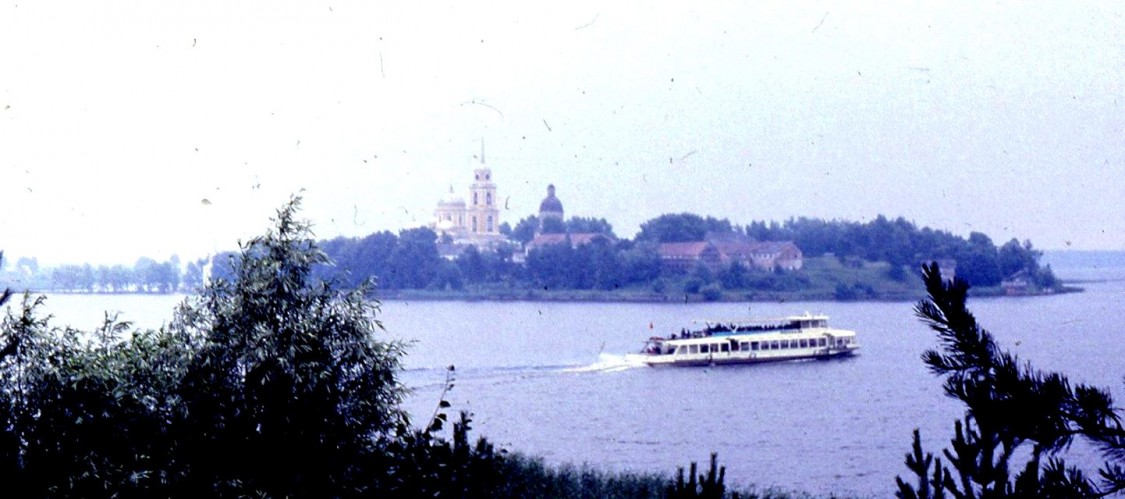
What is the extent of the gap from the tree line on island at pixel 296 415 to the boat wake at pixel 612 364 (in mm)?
15383

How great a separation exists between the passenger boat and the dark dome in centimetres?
5090

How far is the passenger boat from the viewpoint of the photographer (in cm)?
3081

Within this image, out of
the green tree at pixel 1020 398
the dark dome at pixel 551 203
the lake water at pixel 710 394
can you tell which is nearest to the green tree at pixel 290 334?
the lake water at pixel 710 394

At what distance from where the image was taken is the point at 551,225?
249ft

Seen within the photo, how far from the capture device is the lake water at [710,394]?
730 inches

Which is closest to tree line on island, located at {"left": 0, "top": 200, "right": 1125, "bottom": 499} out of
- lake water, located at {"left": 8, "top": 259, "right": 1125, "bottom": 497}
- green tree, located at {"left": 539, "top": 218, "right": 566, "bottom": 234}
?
lake water, located at {"left": 8, "top": 259, "right": 1125, "bottom": 497}

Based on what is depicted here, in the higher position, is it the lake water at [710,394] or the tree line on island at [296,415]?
the tree line on island at [296,415]

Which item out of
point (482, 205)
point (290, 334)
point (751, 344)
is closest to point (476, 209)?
point (482, 205)

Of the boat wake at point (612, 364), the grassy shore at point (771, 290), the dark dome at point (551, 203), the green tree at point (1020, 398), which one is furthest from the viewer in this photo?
the dark dome at point (551, 203)

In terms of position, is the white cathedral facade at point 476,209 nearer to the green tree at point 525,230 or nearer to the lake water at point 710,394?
the green tree at point 525,230

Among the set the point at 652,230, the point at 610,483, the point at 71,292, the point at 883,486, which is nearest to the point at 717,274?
the point at 652,230

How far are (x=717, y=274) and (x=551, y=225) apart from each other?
1794 centimetres

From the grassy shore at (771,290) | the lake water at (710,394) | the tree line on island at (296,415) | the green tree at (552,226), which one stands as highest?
the green tree at (552,226)

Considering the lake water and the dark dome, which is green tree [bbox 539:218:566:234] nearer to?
the dark dome
